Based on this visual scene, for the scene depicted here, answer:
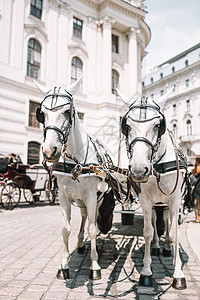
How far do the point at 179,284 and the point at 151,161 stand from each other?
1631 millimetres

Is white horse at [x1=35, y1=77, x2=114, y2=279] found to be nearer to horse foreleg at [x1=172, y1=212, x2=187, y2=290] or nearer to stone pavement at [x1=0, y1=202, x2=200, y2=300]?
stone pavement at [x1=0, y1=202, x2=200, y2=300]

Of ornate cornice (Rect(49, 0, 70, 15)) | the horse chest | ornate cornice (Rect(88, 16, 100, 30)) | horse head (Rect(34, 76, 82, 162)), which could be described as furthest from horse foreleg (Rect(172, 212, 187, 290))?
ornate cornice (Rect(88, 16, 100, 30))

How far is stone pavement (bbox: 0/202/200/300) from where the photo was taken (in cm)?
274

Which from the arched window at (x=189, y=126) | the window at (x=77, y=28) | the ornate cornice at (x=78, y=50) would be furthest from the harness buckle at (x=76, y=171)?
the arched window at (x=189, y=126)

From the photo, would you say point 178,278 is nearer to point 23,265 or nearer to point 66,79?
point 23,265

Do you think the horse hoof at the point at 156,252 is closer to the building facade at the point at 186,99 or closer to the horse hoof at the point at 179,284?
the horse hoof at the point at 179,284

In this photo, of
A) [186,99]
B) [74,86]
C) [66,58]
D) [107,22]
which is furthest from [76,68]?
[186,99]

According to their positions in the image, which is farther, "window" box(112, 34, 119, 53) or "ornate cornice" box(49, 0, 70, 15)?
"window" box(112, 34, 119, 53)

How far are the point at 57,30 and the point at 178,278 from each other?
828 inches

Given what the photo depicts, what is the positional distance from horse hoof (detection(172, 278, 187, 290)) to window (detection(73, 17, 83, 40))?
22.3m

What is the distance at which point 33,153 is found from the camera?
17.6 m

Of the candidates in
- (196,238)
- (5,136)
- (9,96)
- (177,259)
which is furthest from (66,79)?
(177,259)

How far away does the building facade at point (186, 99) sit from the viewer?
40.2 m

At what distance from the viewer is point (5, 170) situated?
9.19 meters
